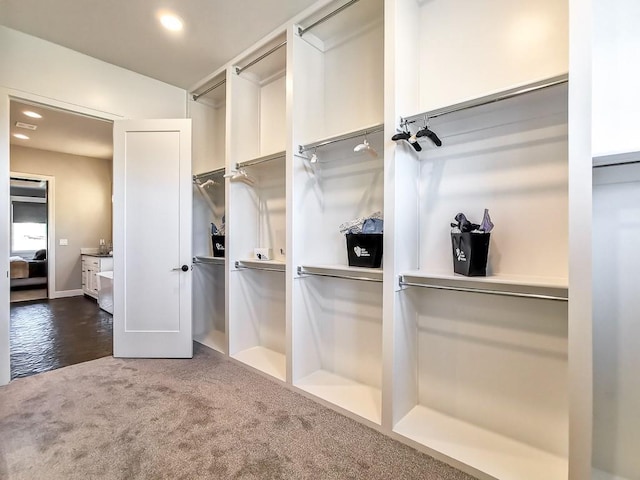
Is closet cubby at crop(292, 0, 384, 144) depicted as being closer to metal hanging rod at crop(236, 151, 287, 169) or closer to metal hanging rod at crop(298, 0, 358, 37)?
metal hanging rod at crop(298, 0, 358, 37)

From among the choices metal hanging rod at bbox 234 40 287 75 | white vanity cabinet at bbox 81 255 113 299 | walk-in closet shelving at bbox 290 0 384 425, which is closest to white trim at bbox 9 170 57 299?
white vanity cabinet at bbox 81 255 113 299

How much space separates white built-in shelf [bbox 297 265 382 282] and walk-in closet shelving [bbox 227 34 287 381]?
0.61 meters

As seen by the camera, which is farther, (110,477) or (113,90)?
(113,90)

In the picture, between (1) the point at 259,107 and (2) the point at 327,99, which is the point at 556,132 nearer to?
(2) the point at 327,99

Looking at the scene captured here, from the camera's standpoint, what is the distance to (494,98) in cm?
161

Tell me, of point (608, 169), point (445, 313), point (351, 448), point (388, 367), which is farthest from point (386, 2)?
point (351, 448)

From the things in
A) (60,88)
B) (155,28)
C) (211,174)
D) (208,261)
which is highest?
(155,28)

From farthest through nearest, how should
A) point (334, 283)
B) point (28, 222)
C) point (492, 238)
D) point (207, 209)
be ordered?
point (28, 222)
point (207, 209)
point (334, 283)
point (492, 238)

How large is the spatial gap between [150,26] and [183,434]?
306 cm

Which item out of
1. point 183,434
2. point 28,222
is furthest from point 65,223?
point 183,434

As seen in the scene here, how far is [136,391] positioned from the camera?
8.13ft

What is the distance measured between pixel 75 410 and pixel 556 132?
3422 millimetres

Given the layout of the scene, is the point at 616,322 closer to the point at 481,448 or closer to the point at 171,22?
the point at 481,448

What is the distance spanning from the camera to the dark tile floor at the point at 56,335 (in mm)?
3102
